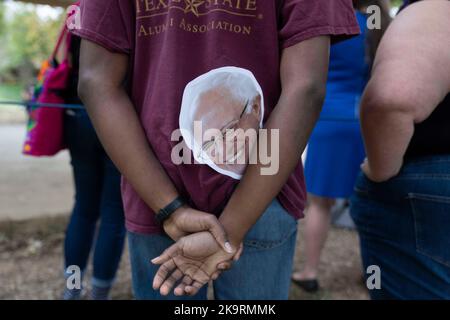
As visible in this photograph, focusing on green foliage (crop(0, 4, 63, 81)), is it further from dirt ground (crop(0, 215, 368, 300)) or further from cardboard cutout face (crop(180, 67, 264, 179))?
cardboard cutout face (crop(180, 67, 264, 179))

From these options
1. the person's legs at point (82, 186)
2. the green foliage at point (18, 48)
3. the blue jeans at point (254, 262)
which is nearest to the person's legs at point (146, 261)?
the blue jeans at point (254, 262)

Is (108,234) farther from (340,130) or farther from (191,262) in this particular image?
(340,130)

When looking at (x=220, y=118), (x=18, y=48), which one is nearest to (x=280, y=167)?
(x=220, y=118)

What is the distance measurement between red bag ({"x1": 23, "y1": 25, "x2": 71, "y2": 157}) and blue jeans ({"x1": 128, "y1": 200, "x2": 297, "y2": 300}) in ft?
3.45

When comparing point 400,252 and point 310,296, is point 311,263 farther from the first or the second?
point 400,252

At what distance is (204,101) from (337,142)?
1.71m

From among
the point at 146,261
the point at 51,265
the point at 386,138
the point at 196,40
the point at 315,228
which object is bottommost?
the point at 51,265

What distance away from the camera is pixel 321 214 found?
2.61m

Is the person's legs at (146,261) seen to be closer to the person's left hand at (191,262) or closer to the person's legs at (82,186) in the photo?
the person's left hand at (191,262)

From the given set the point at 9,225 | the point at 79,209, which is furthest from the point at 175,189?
the point at 9,225

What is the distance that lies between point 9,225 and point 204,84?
2.91m

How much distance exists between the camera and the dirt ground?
2.56 metres

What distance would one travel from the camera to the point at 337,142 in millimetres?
2529

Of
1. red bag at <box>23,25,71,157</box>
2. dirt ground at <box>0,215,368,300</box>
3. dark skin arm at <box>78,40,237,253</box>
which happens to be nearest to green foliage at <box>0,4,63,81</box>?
dirt ground at <box>0,215,368,300</box>
